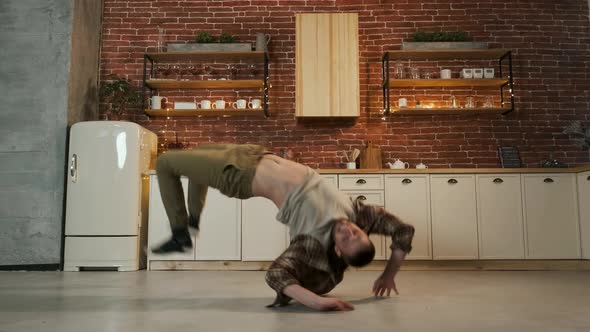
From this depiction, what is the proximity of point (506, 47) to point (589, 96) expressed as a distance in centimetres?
110

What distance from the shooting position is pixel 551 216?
17.5 ft

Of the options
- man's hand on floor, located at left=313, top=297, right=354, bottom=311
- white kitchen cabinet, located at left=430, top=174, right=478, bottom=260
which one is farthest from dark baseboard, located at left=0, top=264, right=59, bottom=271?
white kitchen cabinet, located at left=430, top=174, right=478, bottom=260

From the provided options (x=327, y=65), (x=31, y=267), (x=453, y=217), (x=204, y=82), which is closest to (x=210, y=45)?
(x=204, y=82)

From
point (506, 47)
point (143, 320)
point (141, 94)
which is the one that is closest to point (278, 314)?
point (143, 320)

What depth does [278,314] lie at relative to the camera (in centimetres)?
264

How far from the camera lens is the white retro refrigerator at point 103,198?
207 inches

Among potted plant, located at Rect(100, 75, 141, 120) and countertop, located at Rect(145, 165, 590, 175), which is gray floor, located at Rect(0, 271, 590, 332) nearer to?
countertop, located at Rect(145, 165, 590, 175)

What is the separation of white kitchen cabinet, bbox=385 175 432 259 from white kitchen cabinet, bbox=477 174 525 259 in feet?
1.73

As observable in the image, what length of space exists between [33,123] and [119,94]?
98 cm

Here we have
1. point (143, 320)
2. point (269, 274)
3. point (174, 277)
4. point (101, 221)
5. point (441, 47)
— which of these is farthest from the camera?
point (441, 47)

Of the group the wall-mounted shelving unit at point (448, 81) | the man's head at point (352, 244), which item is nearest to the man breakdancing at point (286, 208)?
the man's head at point (352, 244)

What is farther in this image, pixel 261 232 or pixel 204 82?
pixel 204 82

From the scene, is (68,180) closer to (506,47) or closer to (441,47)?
(441,47)

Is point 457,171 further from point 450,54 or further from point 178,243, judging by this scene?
point 178,243
